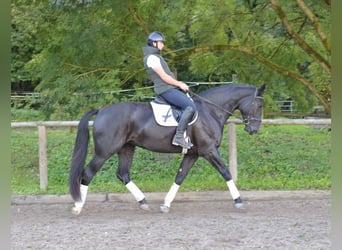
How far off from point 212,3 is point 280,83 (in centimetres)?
178

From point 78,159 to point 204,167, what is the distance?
3.43 meters

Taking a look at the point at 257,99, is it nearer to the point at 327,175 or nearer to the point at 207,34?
the point at 207,34

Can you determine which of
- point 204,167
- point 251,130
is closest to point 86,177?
point 251,130

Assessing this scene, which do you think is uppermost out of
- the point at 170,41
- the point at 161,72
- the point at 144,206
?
the point at 170,41

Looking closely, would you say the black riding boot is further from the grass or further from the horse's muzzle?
the grass

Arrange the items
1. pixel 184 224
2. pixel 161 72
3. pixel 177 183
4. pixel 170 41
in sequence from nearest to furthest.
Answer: pixel 184 224, pixel 161 72, pixel 177 183, pixel 170 41

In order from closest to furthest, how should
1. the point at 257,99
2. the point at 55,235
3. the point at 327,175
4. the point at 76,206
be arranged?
the point at 55,235
the point at 76,206
the point at 257,99
the point at 327,175

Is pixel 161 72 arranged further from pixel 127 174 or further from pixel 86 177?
pixel 86 177

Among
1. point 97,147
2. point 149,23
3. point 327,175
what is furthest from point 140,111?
point 327,175

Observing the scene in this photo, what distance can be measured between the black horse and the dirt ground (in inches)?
12.1

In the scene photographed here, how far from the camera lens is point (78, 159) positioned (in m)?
5.46

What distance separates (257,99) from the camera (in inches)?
234

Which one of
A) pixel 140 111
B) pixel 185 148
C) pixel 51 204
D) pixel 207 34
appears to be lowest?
pixel 51 204

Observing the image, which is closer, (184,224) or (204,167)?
(184,224)
